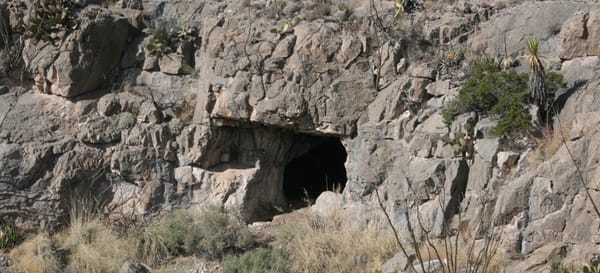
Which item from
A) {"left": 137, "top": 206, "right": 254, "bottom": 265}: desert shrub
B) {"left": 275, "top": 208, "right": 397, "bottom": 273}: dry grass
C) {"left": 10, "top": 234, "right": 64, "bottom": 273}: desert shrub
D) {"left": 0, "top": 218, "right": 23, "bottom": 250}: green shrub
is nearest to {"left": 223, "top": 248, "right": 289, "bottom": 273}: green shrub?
{"left": 275, "top": 208, "right": 397, "bottom": 273}: dry grass

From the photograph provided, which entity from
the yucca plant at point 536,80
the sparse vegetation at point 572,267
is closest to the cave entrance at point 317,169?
the yucca plant at point 536,80

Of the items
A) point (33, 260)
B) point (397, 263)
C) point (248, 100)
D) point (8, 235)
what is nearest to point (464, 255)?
point (397, 263)

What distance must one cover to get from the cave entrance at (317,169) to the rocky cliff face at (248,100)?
1.04 meters

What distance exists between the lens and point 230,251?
42.2 ft

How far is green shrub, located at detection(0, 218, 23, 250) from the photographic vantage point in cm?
1338

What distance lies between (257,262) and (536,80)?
5.33m

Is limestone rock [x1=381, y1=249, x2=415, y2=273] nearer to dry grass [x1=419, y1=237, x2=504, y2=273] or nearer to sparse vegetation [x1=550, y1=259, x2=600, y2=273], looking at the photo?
dry grass [x1=419, y1=237, x2=504, y2=273]

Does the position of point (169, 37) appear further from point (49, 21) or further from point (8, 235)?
point (8, 235)

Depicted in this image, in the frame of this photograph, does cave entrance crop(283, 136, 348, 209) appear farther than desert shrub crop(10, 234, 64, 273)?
Yes

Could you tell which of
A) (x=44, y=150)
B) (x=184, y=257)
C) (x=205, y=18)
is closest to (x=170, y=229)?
(x=184, y=257)

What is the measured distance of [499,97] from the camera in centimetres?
1207

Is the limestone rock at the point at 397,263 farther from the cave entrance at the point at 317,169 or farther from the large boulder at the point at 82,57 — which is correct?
the large boulder at the point at 82,57

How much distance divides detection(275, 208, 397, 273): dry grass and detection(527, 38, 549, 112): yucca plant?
3.22 m

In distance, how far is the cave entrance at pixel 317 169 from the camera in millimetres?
16000
